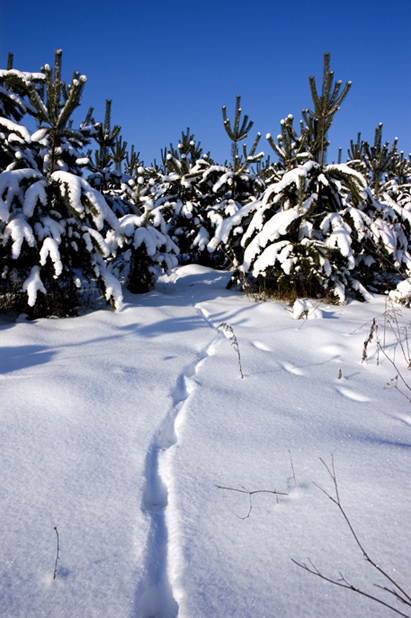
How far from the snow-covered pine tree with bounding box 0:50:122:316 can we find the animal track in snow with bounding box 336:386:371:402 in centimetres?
291

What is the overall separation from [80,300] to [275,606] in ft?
15.6

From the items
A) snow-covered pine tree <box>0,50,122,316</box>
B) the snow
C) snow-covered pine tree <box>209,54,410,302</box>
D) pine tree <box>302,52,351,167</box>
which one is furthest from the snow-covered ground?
pine tree <box>302,52,351,167</box>

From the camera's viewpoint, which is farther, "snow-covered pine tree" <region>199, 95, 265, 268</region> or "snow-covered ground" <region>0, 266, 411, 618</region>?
"snow-covered pine tree" <region>199, 95, 265, 268</region>

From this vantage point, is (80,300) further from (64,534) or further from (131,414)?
(64,534)

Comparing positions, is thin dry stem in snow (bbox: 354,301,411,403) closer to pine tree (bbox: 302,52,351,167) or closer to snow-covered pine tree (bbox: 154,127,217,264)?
pine tree (bbox: 302,52,351,167)

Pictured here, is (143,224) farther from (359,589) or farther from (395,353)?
(359,589)

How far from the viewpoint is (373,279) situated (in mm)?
6668

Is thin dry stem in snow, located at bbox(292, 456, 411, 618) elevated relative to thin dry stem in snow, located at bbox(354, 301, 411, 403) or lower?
lower

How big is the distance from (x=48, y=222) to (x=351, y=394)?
378 cm

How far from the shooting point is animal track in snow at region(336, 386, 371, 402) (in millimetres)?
2379

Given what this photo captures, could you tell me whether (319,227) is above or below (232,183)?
below

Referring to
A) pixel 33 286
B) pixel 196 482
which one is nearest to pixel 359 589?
pixel 196 482

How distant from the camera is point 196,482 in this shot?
153 centimetres

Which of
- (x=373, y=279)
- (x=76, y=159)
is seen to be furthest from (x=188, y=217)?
(x=373, y=279)
